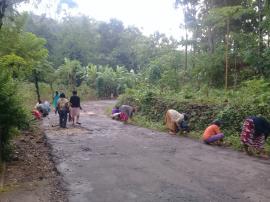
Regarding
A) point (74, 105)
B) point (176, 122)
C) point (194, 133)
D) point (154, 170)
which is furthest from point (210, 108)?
point (154, 170)

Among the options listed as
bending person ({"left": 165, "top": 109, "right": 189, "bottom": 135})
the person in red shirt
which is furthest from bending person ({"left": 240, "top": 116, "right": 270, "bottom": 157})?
bending person ({"left": 165, "top": 109, "right": 189, "bottom": 135})

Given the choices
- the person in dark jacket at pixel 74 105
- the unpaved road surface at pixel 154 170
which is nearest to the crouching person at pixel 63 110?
the person in dark jacket at pixel 74 105

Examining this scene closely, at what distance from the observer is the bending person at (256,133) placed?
10227 mm

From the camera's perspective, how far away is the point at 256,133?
1030 cm

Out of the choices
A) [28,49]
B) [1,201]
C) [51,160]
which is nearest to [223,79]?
[28,49]

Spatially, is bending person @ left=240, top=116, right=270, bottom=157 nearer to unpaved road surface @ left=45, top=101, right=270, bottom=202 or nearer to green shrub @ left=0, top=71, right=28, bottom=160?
unpaved road surface @ left=45, top=101, right=270, bottom=202

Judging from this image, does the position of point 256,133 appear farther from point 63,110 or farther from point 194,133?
point 63,110

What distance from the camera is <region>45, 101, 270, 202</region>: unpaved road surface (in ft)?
21.9

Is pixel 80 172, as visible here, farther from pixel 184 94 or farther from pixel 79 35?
pixel 79 35

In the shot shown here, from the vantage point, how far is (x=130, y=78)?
126ft

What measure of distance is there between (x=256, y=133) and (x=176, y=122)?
14.5 feet

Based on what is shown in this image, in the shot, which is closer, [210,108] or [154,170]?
[154,170]

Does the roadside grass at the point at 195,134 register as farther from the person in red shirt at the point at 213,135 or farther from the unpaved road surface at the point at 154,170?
the unpaved road surface at the point at 154,170

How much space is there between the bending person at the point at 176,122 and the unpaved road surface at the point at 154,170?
3.03 ft
